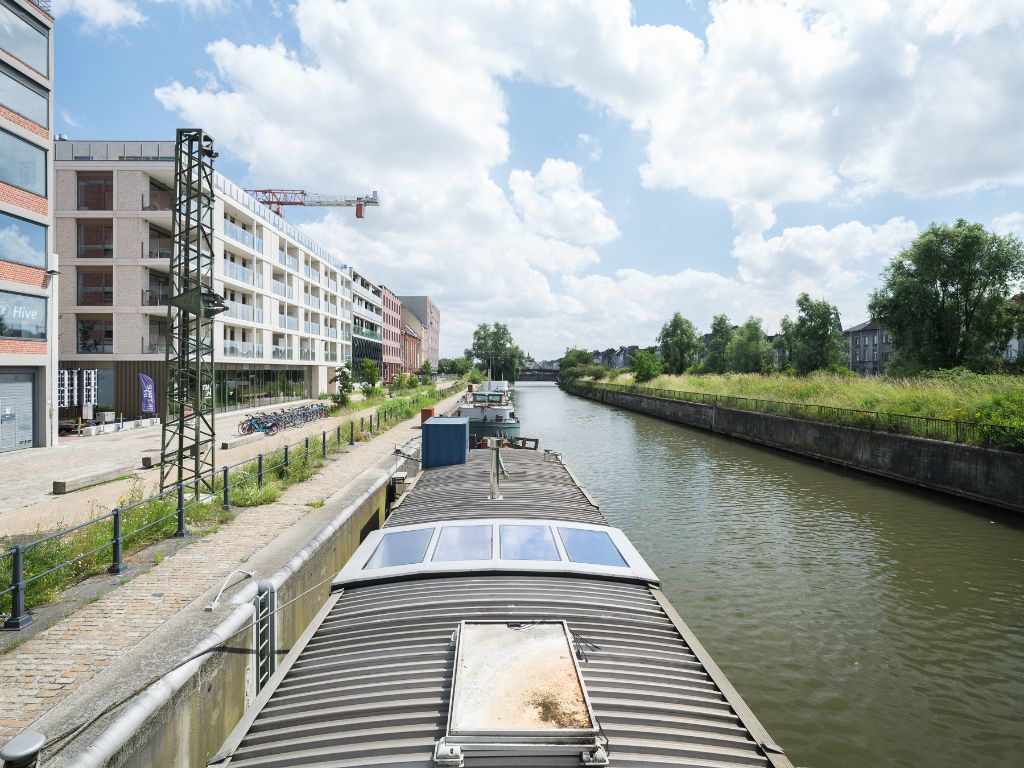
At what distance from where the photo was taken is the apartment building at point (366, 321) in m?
64.8

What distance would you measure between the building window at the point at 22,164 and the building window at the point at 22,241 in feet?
3.96

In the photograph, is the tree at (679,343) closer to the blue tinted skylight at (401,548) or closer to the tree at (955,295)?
the tree at (955,295)

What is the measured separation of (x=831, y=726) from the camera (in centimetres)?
671

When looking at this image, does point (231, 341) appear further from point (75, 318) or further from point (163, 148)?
point (163, 148)

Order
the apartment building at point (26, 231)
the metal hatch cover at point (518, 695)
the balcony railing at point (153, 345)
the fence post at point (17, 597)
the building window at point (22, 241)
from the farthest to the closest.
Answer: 1. the balcony railing at point (153, 345)
2. the apartment building at point (26, 231)
3. the building window at point (22, 241)
4. the fence post at point (17, 597)
5. the metal hatch cover at point (518, 695)

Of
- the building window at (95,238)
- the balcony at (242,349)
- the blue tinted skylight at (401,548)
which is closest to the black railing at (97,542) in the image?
the blue tinted skylight at (401,548)

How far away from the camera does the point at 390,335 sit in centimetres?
9025

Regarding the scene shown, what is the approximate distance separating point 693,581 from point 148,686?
30.0 ft

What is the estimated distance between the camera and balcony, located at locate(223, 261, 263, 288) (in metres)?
32.6

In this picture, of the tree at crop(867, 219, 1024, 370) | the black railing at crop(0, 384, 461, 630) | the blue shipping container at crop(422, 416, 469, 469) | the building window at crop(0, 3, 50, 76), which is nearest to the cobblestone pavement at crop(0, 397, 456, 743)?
the black railing at crop(0, 384, 461, 630)

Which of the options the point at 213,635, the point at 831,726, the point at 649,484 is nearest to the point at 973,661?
the point at 831,726

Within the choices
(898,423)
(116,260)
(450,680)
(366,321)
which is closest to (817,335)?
(898,423)

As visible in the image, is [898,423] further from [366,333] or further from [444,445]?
[366,333]

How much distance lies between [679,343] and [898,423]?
61.2 metres
